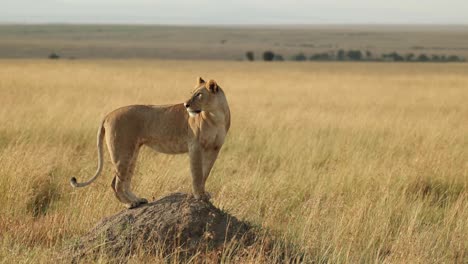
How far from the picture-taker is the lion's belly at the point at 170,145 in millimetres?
6164

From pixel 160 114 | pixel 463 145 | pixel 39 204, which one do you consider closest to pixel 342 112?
pixel 463 145

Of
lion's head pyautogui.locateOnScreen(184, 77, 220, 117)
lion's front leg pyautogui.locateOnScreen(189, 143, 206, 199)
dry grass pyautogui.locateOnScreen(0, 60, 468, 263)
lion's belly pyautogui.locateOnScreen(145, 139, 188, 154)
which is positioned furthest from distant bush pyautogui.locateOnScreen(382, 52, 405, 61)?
lion's head pyautogui.locateOnScreen(184, 77, 220, 117)

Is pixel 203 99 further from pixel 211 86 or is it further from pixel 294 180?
pixel 294 180

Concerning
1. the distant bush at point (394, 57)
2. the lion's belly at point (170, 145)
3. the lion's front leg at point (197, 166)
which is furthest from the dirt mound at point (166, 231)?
the distant bush at point (394, 57)

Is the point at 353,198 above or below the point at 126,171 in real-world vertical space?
below

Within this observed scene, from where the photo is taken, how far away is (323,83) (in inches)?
1145

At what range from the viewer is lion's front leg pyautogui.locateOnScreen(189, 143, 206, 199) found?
5988 millimetres

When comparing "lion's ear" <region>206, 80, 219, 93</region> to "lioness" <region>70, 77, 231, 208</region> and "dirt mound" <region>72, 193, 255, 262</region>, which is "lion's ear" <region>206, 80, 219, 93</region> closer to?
"lioness" <region>70, 77, 231, 208</region>

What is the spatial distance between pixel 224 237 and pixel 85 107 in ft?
36.6

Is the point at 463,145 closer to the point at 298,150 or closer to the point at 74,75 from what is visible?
the point at 298,150

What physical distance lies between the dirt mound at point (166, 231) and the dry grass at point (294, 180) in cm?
21

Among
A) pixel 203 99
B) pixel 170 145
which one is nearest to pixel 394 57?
pixel 170 145

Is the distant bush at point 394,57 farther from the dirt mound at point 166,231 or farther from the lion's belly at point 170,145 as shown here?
the dirt mound at point 166,231

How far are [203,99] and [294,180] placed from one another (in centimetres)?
355
